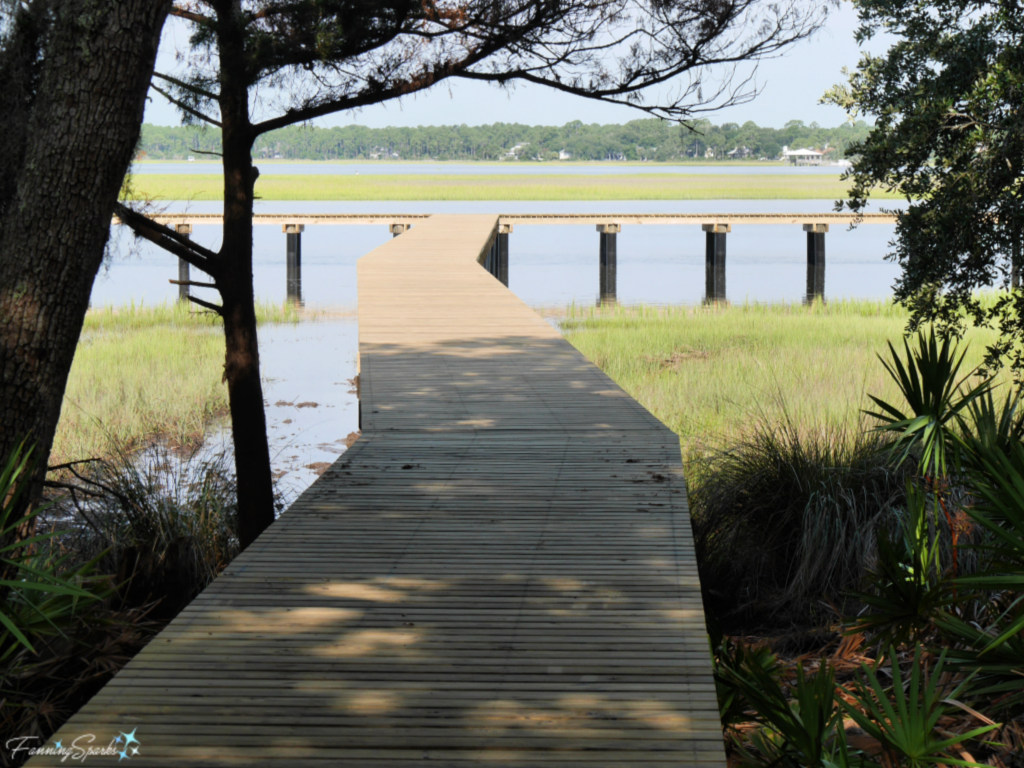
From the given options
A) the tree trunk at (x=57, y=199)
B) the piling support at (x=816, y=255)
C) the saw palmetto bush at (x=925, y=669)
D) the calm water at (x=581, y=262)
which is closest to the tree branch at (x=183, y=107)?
the tree trunk at (x=57, y=199)

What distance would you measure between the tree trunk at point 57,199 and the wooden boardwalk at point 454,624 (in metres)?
0.92

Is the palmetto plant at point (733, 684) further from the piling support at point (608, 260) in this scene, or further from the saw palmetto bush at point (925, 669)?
the piling support at point (608, 260)

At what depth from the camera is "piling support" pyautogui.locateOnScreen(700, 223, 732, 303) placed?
18.2 metres

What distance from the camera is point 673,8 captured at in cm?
594

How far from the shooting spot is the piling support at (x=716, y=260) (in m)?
18.2

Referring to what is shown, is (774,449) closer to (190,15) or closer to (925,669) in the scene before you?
(925,669)

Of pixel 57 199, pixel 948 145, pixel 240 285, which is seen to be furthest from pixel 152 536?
pixel 948 145

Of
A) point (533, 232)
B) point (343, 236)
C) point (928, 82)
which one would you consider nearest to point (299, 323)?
point (928, 82)

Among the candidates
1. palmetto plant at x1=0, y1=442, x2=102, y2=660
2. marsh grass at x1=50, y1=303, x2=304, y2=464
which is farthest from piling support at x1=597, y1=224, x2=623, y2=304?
palmetto plant at x1=0, y1=442, x2=102, y2=660

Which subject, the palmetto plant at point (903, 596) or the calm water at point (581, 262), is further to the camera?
the calm water at point (581, 262)

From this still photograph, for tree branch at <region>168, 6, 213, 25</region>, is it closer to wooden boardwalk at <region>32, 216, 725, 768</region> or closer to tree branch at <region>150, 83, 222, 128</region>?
tree branch at <region>150, 83, 222, 128</region>

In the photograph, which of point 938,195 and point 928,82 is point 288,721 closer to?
point 938,195

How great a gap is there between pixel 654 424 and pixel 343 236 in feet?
127

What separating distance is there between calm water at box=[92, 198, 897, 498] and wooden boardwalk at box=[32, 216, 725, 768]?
2856mm
